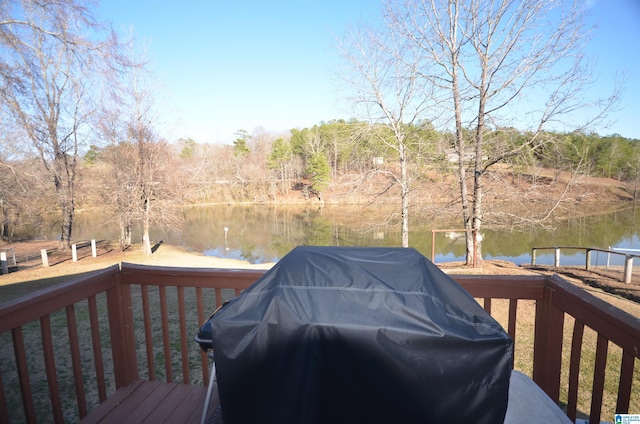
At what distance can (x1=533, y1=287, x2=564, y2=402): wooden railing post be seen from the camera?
1.78 m

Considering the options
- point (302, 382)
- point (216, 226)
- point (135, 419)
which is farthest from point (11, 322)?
point (216, 226)

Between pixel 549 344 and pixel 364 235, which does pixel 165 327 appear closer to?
pixel 549 344

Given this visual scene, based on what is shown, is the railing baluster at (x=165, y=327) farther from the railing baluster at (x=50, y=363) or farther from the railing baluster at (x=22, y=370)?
the railing baluster at (x=22, y=370)

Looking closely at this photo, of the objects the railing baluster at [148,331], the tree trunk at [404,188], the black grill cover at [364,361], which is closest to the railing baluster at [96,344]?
the railing baluster at [148,331]

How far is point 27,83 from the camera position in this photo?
6.12m

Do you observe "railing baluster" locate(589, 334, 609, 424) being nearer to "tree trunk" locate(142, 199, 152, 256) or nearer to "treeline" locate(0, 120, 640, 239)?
"treeline" locate(0, 120, 640, 239)

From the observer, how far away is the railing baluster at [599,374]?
4.70 feet

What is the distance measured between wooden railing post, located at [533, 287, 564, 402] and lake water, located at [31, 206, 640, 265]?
877 centimetres

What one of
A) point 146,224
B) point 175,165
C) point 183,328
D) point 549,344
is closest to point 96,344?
point 183,328

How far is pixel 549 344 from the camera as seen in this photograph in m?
1.81

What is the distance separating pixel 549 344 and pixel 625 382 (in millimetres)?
469

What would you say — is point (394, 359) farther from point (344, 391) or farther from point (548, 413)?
point (548, 413)

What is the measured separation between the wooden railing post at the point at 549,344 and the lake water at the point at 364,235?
8769mm

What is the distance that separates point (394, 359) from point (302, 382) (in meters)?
0.28
